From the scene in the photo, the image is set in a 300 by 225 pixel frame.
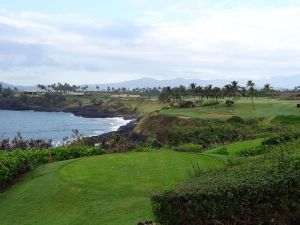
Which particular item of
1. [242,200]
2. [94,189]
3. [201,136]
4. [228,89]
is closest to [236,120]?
[201,136]

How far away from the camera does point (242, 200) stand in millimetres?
9602

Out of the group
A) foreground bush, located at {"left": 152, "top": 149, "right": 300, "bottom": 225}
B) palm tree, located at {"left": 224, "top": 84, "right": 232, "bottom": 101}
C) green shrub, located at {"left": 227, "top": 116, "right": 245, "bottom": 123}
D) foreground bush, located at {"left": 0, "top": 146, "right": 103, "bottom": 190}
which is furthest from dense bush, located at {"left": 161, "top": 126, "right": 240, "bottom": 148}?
palm tree, located at {"left": 224, "top": 84, "right": 232, "bottom": 101}

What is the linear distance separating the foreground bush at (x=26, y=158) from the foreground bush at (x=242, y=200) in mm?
13871

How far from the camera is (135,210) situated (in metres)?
15.3

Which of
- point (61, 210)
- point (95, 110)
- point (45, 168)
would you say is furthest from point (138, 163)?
point (95, 110)

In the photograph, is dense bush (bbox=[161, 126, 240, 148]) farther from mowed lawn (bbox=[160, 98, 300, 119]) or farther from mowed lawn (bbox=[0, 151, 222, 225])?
mowed lawn (bbox=[0, 151, 222, 225])

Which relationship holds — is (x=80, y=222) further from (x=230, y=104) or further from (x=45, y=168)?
(x=230, y=104)

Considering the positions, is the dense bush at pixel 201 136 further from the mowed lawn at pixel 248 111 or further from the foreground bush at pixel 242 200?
the foreground bush at pixel 242 200

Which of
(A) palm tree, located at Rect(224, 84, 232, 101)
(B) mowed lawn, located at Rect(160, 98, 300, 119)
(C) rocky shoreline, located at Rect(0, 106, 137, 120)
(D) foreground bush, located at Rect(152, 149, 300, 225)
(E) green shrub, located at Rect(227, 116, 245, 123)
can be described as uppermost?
(A) palm tree, located at Rect(224, 84, 232, 101)

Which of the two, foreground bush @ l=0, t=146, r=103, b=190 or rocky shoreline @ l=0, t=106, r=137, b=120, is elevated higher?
foreground bush @ l=0, t=146, r=103, b=190

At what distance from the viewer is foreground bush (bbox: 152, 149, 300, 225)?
31.5ft

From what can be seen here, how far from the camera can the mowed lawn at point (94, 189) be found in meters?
15.7

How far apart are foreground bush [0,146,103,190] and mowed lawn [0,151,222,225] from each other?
75cm

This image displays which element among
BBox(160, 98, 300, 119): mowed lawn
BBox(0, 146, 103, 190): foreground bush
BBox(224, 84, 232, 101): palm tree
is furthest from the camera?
BBox(224, 84, 232, 101): palm tree
